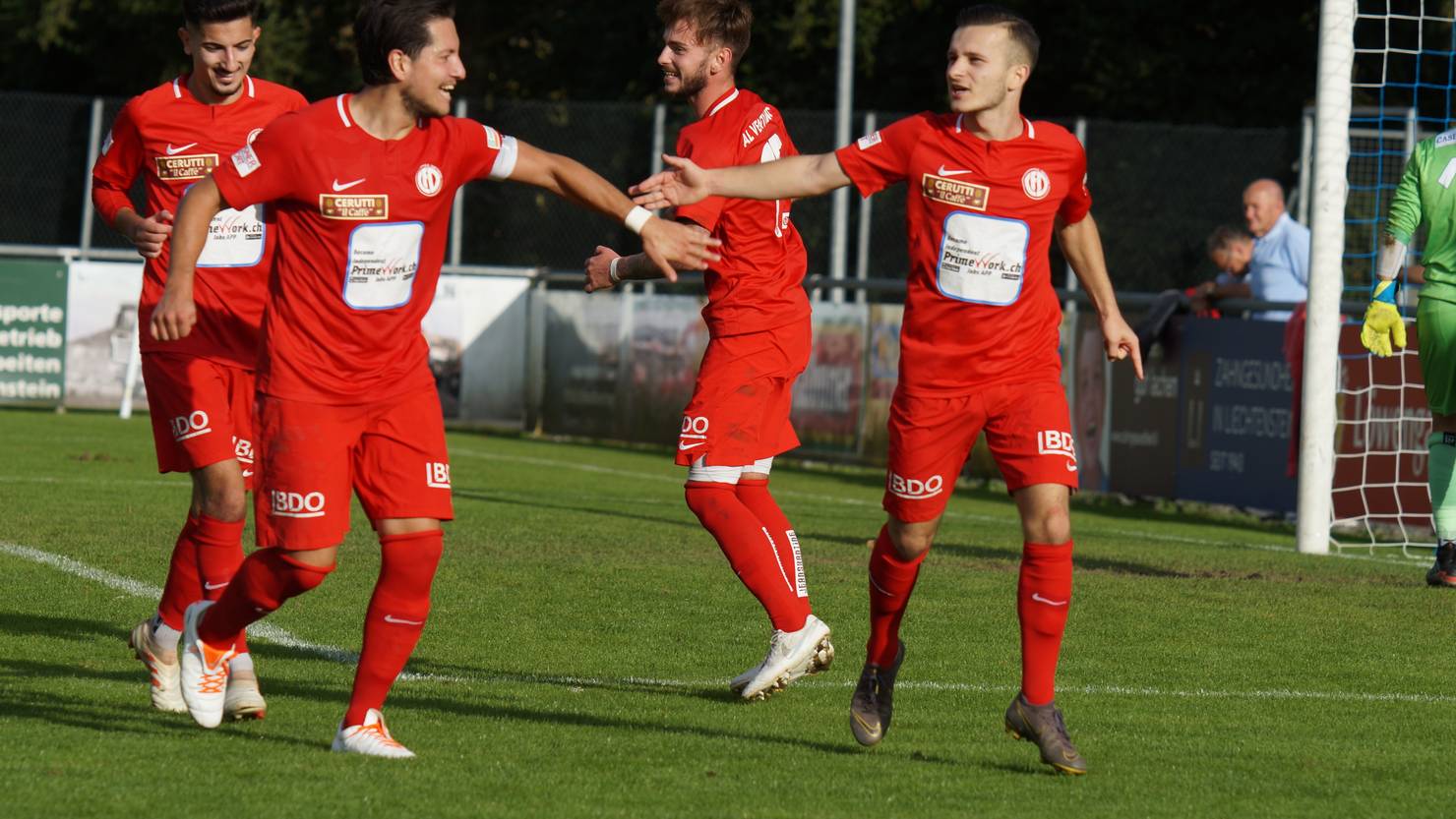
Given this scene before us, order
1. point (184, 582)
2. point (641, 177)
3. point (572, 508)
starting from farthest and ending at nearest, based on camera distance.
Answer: point (641, 177) → point (572, 508) → point (184, 582)

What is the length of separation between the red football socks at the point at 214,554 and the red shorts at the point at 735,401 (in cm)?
148

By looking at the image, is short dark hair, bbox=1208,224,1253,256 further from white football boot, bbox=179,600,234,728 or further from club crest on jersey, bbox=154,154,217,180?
white football boot, bbox=179,600,234,728

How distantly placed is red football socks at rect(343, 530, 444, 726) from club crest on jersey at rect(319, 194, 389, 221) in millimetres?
831

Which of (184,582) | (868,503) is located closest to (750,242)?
(184,582)

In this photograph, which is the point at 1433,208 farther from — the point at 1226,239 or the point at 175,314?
the point at 175,314

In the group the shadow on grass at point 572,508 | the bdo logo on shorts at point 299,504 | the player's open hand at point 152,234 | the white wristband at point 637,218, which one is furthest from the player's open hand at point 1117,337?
the shadow on grass at point 572,508

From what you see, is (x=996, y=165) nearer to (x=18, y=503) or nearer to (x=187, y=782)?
(x=187, y=782)

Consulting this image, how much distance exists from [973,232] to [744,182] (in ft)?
2.11

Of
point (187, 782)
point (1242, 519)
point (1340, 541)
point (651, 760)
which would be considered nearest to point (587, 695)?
point (651, 760)

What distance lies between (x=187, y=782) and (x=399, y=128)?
1.73 meters

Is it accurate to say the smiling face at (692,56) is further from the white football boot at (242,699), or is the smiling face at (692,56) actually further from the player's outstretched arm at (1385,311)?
the player's outstretched arm at (1385,311)

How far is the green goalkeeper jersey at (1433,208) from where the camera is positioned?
1008 cm

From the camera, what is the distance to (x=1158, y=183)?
22.9 metres

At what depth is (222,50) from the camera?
674 cm
